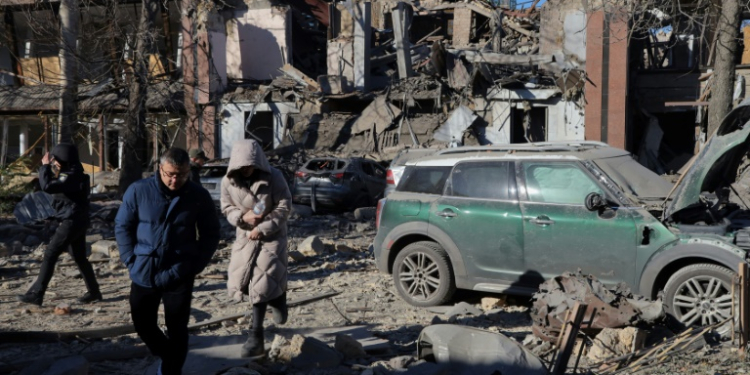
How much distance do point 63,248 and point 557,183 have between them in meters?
5.18

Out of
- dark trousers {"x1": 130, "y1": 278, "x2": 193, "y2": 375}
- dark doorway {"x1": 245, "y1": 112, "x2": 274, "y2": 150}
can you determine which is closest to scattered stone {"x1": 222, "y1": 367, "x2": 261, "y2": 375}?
dark trousers {"x1": 130, "y1": 278, "x2": 193, "y2": 375}

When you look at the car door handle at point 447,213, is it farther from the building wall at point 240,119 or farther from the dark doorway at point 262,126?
the dark doorway at point 262,126

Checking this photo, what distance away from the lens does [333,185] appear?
18.9 metres

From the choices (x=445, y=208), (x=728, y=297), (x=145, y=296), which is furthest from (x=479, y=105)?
(x=145, y=296)

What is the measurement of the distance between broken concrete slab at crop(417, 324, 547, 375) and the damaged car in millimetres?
13095

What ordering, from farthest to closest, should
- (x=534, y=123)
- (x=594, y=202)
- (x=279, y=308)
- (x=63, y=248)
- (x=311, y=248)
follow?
(x=534, y=123)
(x=311, y=248)
(x=63, y=248)
(x=594, y=202)
(x=279, y=308)

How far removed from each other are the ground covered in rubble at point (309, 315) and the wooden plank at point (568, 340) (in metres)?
0.76

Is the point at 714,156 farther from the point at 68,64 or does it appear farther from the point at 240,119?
the point at 240,119

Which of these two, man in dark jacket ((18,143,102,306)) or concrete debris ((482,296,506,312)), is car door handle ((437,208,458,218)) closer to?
concrete debris ((482,296,506,312))

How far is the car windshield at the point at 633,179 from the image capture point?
23.3 ft

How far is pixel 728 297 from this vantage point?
6.27 metres

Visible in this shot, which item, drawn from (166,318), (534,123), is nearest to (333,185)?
(534,123)

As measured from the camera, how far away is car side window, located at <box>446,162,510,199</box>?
773cm

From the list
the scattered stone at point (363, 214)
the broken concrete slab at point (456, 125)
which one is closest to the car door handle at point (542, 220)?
the scattered stone at point (363, 214)
